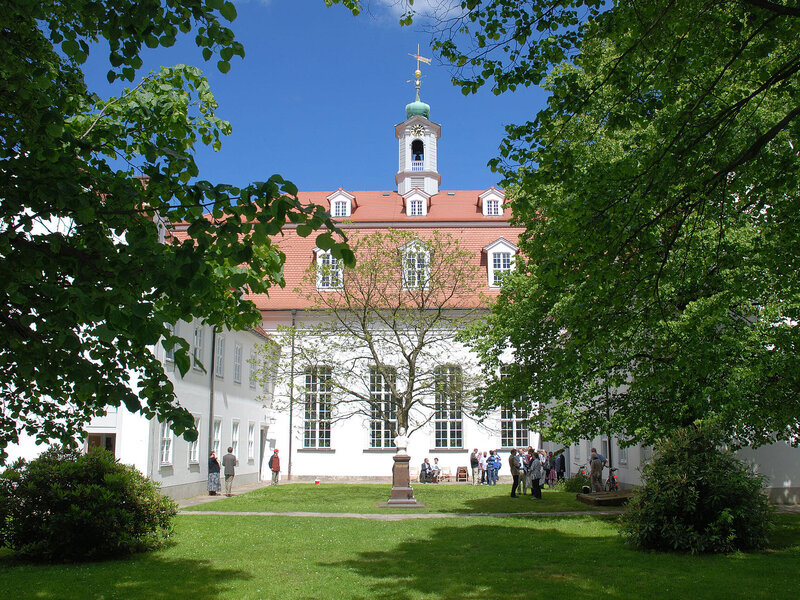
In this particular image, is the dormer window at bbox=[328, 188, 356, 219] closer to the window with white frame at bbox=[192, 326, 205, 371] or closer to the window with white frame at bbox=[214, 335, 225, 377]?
the window with white frame at bbox=[214, 335, 225, 377]

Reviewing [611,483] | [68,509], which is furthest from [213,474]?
[611,483]

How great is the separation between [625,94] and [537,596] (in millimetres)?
6280

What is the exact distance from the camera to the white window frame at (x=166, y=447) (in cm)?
2144

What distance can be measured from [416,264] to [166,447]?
1153cm

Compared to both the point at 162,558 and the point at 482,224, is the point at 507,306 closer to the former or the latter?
the point at 162,558

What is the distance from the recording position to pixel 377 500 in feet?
75.7

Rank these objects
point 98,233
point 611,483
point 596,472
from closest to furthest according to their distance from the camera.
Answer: point 98,233 → point 596,472 → point 611,483

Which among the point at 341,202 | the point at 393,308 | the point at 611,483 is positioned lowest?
the point at 611,483

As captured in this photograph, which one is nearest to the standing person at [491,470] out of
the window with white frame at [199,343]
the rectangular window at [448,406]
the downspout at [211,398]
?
the rectangular window at [448,406]

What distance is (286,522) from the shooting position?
16625 mm

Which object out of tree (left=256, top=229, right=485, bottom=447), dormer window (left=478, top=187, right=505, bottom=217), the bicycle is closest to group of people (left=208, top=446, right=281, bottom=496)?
tree (left=256, top=229, right=485, bottom=447)

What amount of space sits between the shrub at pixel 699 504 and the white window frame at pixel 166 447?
46.8 feet

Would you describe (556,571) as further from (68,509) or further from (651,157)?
(68,509)

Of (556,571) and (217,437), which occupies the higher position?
(217,437)
